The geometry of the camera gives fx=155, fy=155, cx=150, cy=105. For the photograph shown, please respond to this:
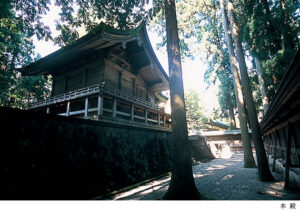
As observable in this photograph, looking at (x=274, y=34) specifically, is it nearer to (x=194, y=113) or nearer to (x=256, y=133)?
(x=256, y=133)

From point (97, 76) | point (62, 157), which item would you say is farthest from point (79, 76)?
point (62, 157)

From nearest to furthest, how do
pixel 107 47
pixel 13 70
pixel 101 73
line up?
pixel 107 47 < pixel 101 73 < pixel 13 70

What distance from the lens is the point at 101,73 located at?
11.1m

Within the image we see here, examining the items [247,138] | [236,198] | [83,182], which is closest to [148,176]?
[83,182]

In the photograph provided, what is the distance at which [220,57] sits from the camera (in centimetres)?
2228

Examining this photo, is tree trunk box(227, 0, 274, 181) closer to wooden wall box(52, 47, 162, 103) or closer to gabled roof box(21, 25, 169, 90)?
gabled roof box(21, 25, 169, 90)

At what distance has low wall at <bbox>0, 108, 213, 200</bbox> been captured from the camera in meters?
3.22

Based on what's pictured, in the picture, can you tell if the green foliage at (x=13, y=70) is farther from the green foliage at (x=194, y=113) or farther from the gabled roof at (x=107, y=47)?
the green foliage at (x=194, y=113)

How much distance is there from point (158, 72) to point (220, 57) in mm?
12677

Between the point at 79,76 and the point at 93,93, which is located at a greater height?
the point at 79,76

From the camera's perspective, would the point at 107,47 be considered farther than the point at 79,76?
No

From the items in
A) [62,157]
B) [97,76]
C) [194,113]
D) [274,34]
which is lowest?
[62,157]

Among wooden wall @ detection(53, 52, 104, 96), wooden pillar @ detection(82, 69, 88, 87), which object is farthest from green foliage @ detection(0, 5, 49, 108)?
wooden pillar @ detection(82, 69, 88, 87)

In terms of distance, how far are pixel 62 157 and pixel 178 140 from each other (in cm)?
307
